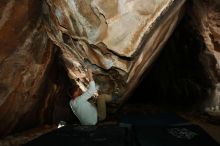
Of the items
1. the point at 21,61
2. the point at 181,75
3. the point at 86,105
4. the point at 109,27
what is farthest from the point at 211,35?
the point at 21,61

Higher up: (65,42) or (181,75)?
(65,42)

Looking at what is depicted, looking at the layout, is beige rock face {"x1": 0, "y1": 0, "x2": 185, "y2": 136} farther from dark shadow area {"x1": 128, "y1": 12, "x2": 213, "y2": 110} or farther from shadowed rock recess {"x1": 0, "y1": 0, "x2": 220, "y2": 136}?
dark shadow area {"x1": 128, "y1": 12, "x2": 213, "y2": 110}

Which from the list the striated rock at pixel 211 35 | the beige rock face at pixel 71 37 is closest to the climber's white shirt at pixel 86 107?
the beige rock face at pixel 71 37

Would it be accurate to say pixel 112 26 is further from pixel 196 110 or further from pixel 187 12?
pixel 196 110

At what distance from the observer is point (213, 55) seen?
429 centimetres

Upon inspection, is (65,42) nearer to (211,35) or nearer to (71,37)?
(71,37)

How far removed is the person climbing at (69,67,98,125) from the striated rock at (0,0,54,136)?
0.47 m

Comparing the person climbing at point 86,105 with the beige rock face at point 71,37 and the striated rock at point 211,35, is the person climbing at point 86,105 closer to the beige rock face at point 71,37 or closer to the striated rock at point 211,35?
the beige rock face at point 71,37

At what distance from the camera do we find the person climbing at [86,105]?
364 cm

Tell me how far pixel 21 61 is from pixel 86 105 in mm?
1086

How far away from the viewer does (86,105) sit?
3787mm

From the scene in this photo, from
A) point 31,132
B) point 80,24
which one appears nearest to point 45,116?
point 31,132

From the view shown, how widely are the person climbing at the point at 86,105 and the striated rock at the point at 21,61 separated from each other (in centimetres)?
47

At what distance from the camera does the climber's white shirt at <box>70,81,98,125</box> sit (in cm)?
367
